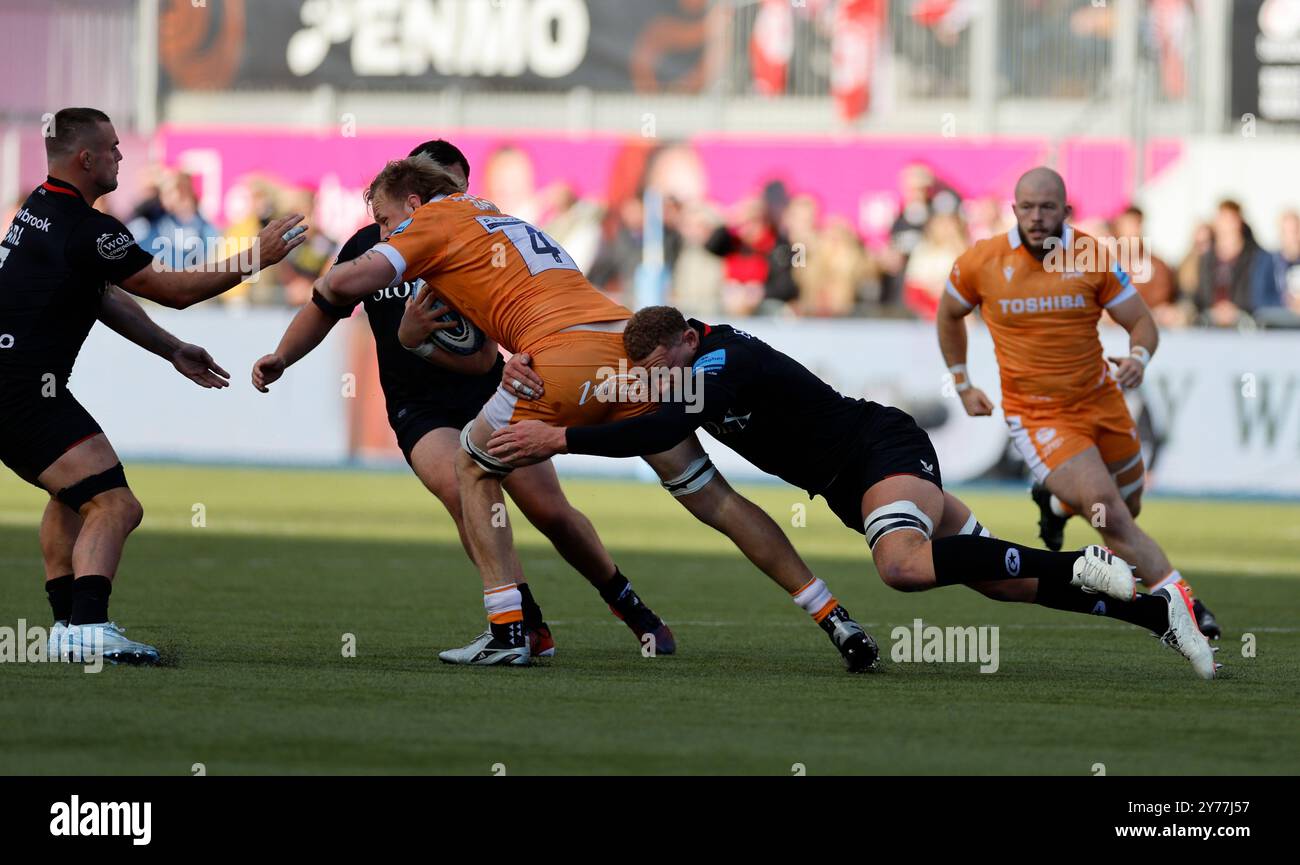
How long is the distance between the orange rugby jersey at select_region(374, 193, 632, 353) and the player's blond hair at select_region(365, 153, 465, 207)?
31 cm

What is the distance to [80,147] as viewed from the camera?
848 cm

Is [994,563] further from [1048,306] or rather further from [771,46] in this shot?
[771,46]

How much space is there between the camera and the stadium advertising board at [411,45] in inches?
1206

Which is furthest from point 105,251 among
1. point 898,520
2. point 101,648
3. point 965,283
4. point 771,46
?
point 771,46

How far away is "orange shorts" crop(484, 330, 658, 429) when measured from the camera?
329 inches

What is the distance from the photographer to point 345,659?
859cm

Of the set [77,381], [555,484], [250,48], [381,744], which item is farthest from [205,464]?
[381,744]

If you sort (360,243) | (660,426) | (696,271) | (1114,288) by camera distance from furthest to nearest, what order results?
(696,271) < (1114,288) < (360,243) < (660,426)

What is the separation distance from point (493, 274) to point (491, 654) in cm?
153

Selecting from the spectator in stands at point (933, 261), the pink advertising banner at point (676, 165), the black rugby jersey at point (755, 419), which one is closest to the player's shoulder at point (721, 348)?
the black rugby jersey at point (755, 419)

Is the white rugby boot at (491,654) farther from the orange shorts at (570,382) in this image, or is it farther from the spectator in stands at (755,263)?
the spectator in stands at (755,263)

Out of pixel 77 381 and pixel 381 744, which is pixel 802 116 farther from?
pixel 381 744

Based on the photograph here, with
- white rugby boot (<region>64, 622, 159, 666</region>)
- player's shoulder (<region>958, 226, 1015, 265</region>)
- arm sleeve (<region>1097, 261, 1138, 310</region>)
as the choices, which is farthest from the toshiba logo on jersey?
white rugby boot (<region>64, 622, 159, 666</region>)

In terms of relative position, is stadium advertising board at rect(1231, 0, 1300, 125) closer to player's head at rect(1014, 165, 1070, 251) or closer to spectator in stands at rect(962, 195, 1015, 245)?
spectator in stands at rect(962, 195, 1015, 245)
